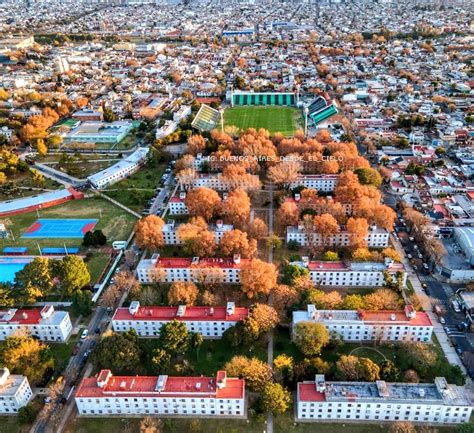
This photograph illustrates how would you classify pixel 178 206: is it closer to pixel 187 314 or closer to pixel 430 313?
pixel 187 314

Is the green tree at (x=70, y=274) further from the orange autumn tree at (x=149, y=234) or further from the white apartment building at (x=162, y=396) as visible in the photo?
the white apartment building at (x=162, y=396)

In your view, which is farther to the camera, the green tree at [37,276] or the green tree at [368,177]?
the green tree at [368,177]

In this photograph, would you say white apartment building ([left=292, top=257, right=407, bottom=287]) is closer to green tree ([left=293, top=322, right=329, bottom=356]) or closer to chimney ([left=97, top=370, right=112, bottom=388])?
green tree ([left=293, top=322, right=329, bottom=356])

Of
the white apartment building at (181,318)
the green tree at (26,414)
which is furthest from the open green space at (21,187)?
the green tree at (26,414)

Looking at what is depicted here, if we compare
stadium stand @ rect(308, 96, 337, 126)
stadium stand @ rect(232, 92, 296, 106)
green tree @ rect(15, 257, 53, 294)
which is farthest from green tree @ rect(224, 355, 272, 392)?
stadium stand @ rect(232, 92, 296, 106)

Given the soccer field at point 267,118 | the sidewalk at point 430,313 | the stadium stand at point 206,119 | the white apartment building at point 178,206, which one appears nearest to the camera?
the sidewalk at point 430,313

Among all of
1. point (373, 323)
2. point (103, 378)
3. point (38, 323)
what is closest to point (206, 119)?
point (38, 323)
